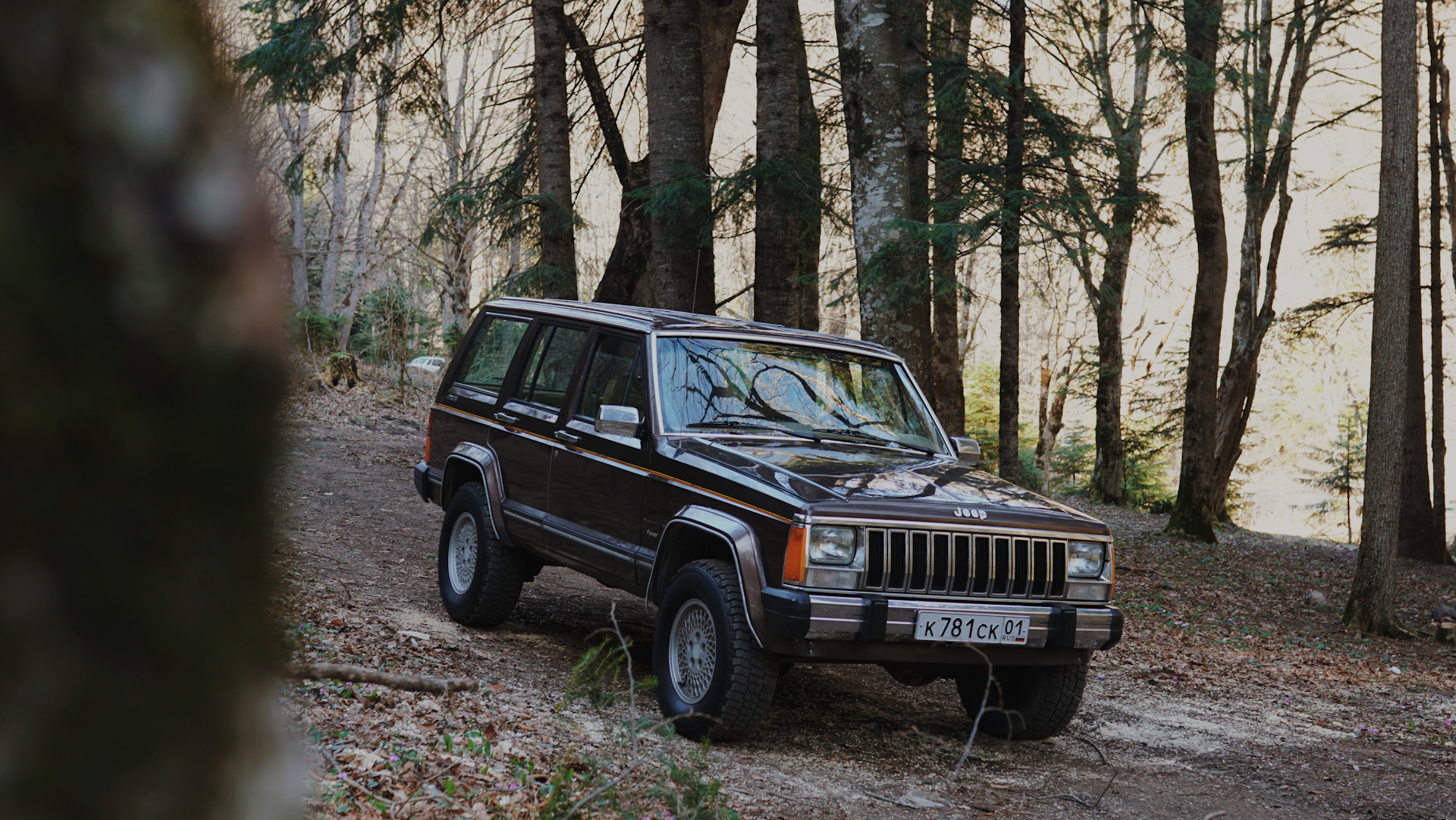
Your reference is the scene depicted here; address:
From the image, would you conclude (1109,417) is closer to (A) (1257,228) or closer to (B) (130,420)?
(A) (1257,228)

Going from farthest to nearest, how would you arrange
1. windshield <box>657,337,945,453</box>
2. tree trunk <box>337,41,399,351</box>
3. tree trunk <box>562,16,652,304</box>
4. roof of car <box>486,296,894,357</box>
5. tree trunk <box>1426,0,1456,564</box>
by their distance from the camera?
tree trunk <box>337,41,399,351</box>, tree trunk <box>1426,0,1456,564</box>, tree trunk <box>562,16,652,304</box>, roof of car <box>486,296,894,357</box>, windshield <box>657,337,945,453</box>

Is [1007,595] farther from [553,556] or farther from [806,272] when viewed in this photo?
[806,272]

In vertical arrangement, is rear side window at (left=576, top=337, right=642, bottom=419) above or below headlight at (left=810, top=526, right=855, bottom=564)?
above

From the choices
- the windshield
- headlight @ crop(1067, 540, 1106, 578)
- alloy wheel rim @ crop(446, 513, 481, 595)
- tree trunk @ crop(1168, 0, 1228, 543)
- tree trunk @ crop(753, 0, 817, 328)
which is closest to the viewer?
headlight @ crop(1067, 540, 1106, 578)

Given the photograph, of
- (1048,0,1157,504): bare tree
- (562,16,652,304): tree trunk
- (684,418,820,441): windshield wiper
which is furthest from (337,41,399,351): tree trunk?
(684,418,820,441): windshield wiper

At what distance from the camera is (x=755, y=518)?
525 centimetres

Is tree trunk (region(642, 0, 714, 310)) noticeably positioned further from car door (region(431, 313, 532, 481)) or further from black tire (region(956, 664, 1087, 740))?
black tire (region(956, 664, 1087, 740))

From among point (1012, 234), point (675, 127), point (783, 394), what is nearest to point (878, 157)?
point (1012, 234)

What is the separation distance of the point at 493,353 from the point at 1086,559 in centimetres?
422

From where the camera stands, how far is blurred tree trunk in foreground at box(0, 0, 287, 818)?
1.82ft

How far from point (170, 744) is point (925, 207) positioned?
37.7 feet

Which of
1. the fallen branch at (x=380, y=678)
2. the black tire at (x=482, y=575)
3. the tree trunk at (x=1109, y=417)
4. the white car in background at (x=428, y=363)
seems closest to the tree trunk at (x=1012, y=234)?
the tree trunk at (x=1109, y=417)

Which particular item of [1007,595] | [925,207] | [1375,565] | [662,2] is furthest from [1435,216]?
[1007,595]

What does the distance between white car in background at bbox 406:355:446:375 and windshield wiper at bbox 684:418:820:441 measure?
18.6 m
